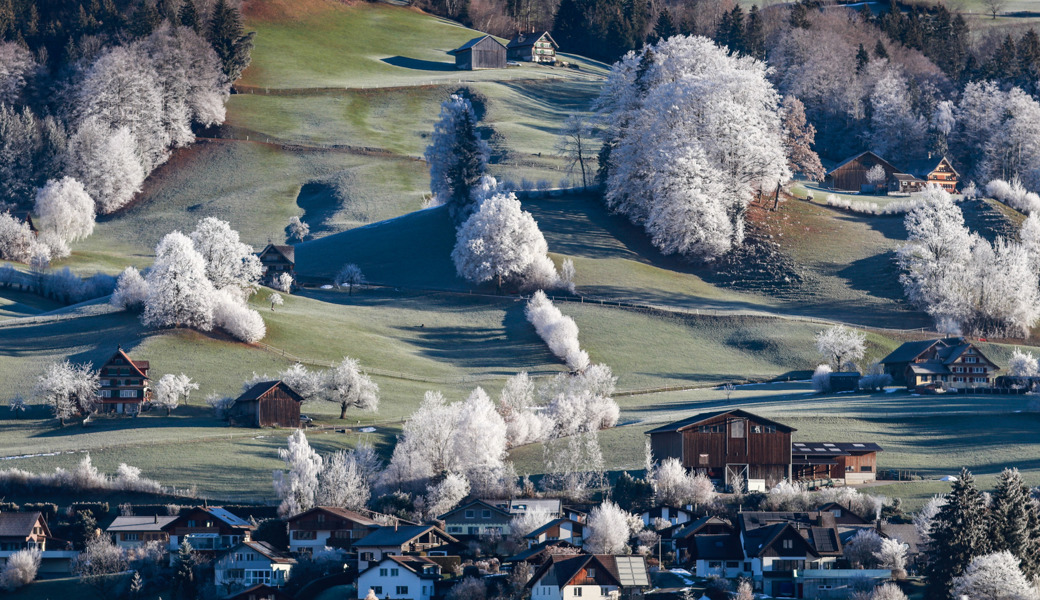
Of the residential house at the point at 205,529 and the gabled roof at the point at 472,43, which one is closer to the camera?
the residential house at the point at 205,529

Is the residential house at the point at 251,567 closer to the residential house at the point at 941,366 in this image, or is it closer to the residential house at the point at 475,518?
the residential house at the point at 475,518

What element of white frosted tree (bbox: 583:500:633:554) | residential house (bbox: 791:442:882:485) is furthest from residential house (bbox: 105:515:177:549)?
residential house (bbox: 791:442:882:485)

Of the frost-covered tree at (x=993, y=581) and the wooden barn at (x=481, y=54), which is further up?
the wooden barn at (x=481, y=54)

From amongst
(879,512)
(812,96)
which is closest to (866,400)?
(879,512)

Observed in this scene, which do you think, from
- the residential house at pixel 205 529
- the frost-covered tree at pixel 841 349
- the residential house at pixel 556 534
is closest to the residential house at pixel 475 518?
the residential house at pixel 556 534

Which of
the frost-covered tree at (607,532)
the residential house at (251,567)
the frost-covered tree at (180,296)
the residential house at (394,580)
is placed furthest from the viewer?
the frost-covered tree at (180,296)

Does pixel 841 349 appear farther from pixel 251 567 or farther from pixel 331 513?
pixel 251 567
